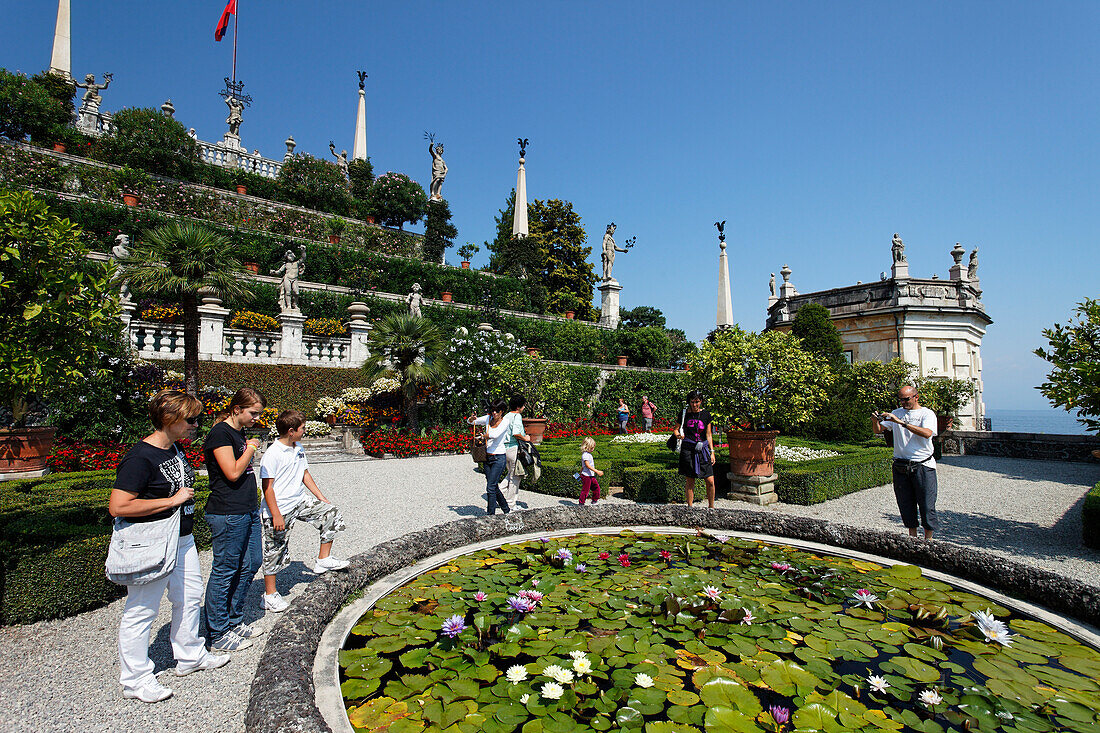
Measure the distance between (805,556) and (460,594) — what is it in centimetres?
336

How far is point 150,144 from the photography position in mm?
23031

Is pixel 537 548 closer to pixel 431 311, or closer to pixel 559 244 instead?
pixel 431 311

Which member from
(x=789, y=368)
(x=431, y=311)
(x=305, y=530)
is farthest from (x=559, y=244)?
(x=305, y=530)

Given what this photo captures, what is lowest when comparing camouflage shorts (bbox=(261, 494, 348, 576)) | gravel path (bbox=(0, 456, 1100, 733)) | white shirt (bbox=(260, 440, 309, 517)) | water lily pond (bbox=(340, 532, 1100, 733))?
gravel path (bbox=(0, 456, 1100, 733))

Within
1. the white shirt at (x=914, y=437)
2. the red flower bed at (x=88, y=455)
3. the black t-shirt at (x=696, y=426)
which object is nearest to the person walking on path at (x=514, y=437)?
the black t-shirt at (x=696, y=426)

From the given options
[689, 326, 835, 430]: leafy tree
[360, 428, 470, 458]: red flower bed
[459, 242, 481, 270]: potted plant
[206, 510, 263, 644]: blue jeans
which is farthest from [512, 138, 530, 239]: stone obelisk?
[206, 510, 263, 644]: blue jeans

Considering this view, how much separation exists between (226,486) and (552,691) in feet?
8.14

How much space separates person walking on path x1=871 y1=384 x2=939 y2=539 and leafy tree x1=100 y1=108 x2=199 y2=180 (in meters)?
29.0

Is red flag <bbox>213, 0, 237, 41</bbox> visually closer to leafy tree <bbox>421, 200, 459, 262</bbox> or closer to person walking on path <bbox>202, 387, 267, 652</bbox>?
leafy tree <bbox>421, 200, 459, 262</bbox>

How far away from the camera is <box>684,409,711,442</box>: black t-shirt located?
7012 mm

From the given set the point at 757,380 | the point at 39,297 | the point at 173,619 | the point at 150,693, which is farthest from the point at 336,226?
the point at 150,693

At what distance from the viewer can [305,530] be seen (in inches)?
262

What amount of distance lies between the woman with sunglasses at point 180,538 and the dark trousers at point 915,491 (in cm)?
625

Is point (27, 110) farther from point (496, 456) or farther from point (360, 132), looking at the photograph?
point (496, 456)
